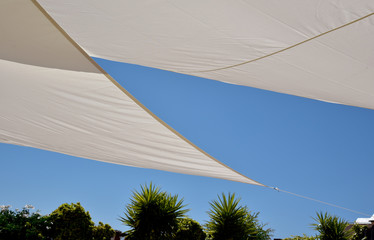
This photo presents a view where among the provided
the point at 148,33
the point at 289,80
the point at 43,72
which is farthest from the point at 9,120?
the point at 289,80

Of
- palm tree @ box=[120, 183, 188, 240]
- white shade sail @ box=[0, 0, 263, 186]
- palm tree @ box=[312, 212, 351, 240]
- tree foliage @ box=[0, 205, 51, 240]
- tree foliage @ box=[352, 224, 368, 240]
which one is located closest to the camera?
white shade sail @ box=[0, 0, 263, 186]

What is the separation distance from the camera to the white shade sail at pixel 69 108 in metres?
2.76

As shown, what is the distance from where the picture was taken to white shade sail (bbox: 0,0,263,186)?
9.07 feet

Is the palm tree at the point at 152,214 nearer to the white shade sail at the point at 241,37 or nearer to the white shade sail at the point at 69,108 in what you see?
the white shade sail at the point at 69,108

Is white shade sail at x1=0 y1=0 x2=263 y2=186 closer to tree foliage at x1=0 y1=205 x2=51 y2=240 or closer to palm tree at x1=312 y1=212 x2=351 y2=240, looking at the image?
tree foliage at x1=0 y1=205 x2=51 y2=240

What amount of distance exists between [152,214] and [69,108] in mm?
3185

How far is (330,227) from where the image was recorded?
7.12 meters

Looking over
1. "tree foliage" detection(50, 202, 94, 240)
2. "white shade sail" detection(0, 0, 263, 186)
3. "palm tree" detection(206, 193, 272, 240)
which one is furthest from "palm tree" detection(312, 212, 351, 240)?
"tree foliage" detection(50, 202, 94, 240)

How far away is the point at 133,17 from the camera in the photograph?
2.31 meters

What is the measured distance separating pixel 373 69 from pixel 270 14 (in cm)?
106

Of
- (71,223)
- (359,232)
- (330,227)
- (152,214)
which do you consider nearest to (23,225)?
(71,223)

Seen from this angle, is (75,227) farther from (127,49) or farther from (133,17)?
(133,17)

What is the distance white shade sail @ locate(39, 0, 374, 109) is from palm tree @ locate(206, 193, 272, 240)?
3.98m

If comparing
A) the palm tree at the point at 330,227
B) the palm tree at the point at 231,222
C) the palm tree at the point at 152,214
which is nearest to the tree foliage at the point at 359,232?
the palm tree at the point at 330,227
